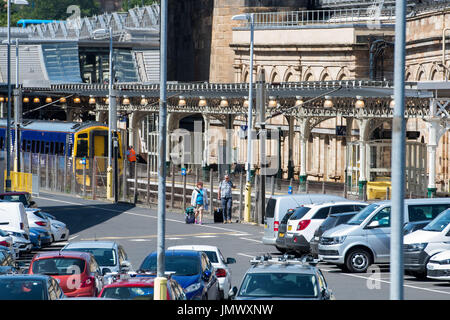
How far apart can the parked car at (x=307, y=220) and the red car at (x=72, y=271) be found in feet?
35.0

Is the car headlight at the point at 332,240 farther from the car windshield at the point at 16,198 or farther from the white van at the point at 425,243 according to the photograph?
the car windshield at the point at 16,198


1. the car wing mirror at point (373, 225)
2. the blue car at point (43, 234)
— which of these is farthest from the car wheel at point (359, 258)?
the blue car at point (43, 234)

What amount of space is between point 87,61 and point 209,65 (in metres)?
24.1

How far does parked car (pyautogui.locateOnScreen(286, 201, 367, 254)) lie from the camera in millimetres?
31547

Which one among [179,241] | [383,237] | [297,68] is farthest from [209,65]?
[383,237]

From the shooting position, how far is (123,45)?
108m

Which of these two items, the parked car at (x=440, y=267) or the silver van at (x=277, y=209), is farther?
the silver van at (x=277, y=209)

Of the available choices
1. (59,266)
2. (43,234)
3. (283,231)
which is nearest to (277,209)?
(283,231)

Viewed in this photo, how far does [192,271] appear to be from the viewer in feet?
69.4

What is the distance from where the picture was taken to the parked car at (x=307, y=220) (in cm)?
3155

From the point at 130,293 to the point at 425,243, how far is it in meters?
10.9

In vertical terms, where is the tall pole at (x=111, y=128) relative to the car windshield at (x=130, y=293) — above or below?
above

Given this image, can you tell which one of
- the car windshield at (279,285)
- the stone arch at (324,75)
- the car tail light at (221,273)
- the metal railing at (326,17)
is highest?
the metal railing at (326,17)

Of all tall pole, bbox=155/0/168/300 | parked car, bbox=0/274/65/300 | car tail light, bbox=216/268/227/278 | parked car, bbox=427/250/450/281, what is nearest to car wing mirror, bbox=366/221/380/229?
parked car, bbox=427/250/450/281
